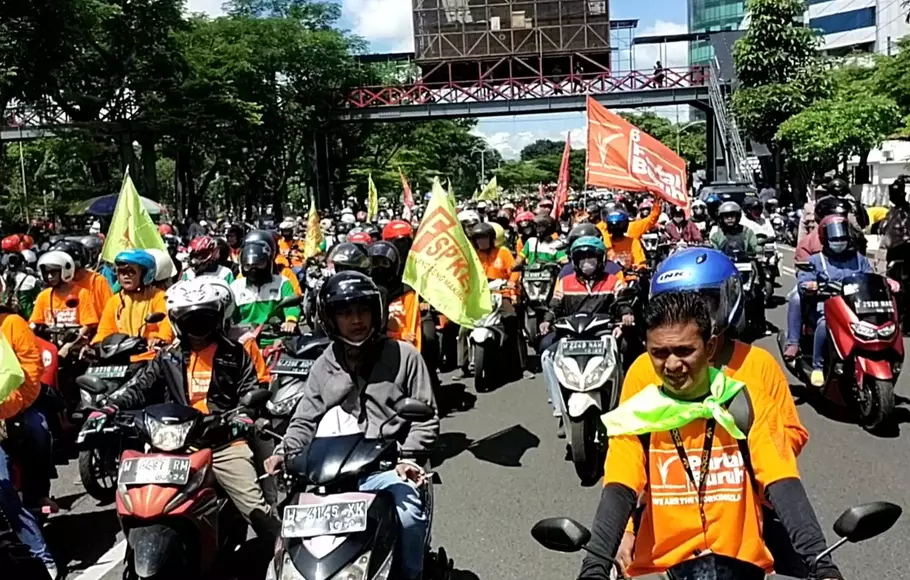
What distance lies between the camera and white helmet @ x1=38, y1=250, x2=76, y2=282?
25.0ft

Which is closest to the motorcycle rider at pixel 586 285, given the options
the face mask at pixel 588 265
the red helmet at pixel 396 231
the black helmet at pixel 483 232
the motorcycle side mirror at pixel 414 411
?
the face mask at pixel 588 265

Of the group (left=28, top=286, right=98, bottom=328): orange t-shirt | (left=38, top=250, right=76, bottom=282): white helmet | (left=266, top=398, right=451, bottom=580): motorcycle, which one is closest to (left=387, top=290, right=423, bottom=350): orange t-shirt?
(left=28, top=286, right=98, bottom=328): orange t-shirt

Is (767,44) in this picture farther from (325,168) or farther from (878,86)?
(325,168)

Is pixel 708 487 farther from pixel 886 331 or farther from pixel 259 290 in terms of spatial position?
pixel 259 290

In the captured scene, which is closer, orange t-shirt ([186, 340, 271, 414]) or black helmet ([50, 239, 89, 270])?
orange t-shirt ([186, 340, 271, 414])

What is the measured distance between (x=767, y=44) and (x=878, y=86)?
13.7 feet

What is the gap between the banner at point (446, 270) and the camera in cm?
724

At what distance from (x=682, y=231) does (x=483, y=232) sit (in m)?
4.09

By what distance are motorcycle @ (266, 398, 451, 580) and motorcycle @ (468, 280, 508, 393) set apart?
5.30 meters

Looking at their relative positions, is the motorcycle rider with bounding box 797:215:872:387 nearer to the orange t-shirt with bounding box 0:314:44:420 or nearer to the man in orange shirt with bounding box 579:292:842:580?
the man in orange shirt with bounding box 579:292:842:580

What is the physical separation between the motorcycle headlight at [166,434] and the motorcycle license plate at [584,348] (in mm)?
2924

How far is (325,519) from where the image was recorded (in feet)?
10.5

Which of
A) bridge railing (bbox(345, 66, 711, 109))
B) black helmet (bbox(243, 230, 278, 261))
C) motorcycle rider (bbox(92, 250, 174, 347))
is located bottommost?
motorcycle rider (bbox(92, 250, 174, 347))

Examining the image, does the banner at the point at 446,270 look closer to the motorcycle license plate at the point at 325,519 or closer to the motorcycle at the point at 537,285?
the motorcycle at the point at 537,285
